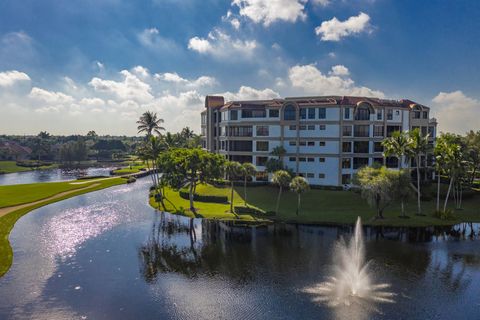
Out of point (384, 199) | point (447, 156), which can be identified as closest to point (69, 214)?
point (384, 199)

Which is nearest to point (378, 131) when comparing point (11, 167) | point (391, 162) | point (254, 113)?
point (391, 162)

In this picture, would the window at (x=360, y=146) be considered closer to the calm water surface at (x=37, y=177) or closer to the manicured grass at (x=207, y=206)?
the manicured grass at (x=207, y=206)

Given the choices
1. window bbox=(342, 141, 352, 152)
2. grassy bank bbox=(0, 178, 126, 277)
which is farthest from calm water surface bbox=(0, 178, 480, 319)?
window bbox=(342, 141, 352, 152)

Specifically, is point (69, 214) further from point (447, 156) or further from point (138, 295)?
point (447, 156)

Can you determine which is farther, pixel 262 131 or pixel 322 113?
pixel 262 131

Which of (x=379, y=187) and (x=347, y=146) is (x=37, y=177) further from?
(x=379, y=187)

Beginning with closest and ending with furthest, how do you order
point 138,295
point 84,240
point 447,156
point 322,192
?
point 138,295 → point 84,240 → point 447,156 → point 322,192

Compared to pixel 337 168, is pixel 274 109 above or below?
above
